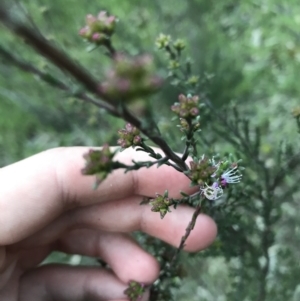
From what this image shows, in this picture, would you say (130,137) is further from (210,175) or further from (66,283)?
(66,283)

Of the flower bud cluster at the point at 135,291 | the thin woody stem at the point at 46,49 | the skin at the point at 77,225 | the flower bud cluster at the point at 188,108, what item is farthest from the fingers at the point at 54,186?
the thin woody stem at the point at 46,49

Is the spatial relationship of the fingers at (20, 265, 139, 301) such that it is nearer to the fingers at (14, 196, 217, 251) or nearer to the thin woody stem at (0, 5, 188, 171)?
the fingers at (14, 196, 217, 251)

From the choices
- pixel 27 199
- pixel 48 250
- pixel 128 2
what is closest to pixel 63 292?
pixel 48 250

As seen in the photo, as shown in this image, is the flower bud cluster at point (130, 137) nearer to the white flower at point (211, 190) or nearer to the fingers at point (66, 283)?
the white flower at point (211, 190)

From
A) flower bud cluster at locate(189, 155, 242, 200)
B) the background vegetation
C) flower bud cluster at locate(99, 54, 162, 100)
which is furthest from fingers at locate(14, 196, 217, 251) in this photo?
flower bud cluster at locate(99, 54, 162, 100)

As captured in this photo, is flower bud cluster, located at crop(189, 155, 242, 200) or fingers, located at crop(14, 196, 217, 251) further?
fingers, located at crop(14, 196, 217, 251)

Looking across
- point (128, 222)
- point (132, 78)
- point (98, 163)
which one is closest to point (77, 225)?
point (128, 222)
